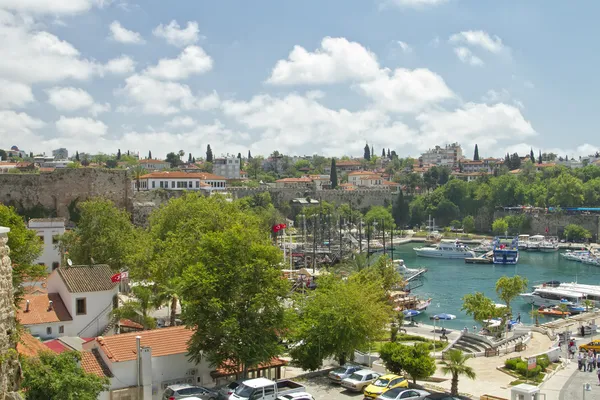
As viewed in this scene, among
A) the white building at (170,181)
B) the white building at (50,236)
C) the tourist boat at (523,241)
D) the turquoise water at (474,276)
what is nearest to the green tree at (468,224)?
the tourist boat at (523,241)

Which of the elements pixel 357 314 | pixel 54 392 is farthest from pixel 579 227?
pixel 54 392

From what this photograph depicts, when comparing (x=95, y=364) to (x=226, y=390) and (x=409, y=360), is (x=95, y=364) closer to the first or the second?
(x=226, y=390)

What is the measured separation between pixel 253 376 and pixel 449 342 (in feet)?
41.1

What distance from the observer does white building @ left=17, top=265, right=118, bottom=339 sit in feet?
70.4

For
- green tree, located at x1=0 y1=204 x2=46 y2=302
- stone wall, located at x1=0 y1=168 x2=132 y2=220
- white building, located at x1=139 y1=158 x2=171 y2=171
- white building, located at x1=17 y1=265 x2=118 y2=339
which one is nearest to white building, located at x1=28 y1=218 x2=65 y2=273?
green tree, located at x1=0 y1=204 x2=46 y2=302

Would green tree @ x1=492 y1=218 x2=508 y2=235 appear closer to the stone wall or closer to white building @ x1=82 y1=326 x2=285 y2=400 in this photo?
the stone wall

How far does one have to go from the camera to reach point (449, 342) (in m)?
27.5

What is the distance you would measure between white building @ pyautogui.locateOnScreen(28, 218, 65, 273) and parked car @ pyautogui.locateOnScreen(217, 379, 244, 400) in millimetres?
21563

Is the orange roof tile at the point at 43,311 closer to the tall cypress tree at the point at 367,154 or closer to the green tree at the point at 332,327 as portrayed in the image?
the green tree at the point at 332,327

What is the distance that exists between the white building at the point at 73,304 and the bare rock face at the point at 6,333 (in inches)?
617

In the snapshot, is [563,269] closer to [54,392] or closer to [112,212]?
[112,212]

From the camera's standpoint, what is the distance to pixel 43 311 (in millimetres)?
21781

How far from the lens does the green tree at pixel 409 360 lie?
17.3m

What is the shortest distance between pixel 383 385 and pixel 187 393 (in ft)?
16.4
